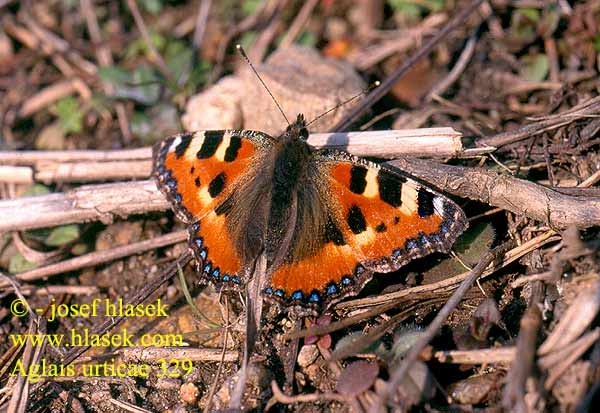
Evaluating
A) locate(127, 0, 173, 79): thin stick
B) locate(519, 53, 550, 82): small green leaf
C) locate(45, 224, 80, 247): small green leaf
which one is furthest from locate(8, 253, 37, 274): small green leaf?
locate(519, 53, 550, 82): small green leaf

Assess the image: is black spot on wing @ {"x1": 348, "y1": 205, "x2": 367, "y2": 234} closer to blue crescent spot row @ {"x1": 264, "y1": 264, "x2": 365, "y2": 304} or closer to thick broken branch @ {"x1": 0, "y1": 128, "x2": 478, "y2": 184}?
blue crescent spot row @ {"x1": 264, "y1": 264, "x2": 365, "y2": 304}

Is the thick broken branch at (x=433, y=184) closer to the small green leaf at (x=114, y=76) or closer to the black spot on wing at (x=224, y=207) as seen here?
the black spot on wing at (x=224, y=207)

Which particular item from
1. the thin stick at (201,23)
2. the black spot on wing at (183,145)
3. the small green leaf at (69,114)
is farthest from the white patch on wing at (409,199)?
the small green leaf at (69,114)

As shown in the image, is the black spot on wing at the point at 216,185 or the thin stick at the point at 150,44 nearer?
the black spot on wing at the point at 216,185

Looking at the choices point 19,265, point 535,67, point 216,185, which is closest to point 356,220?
point 216,185

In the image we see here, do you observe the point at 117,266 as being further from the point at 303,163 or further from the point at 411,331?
the point at 411,331

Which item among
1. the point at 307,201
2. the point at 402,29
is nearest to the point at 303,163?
the point at 307,201

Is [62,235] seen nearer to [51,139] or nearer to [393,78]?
[51,139]

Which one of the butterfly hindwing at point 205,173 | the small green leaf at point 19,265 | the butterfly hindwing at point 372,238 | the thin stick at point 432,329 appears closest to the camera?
the thin stick at point 432,329
